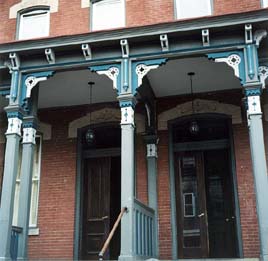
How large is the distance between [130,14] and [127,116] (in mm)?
4049

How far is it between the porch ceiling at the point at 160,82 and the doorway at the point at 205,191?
89cm

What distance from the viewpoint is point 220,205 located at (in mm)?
10359

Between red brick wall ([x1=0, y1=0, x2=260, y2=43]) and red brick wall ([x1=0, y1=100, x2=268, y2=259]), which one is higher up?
red brick wall ([x1=0, y1=0, x2=260, y2=43])

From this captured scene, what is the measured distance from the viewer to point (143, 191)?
10.4 metres

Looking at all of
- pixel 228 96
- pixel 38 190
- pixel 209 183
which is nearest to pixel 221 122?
pixel 228 96

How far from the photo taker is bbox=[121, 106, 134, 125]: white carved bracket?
820 cm

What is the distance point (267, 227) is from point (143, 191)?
3784 millimetres

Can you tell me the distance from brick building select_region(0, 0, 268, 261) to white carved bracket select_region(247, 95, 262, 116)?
0.02 m

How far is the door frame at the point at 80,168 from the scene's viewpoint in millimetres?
10586

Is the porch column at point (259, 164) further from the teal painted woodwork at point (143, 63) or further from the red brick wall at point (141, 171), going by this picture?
the red brick wall at point (141, 171)

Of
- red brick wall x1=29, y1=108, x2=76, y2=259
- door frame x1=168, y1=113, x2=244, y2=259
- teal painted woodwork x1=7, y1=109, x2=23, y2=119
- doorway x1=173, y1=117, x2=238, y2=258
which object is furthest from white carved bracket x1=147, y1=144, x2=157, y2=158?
teal painted woodwork x1=7, y1=109, x2=23, y2=119

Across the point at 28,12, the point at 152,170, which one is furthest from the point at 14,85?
the point at 28,12

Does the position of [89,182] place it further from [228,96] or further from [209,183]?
[228,96]

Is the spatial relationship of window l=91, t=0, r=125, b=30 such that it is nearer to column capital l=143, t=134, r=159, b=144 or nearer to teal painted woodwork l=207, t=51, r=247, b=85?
column capital l=143, t=134, r=159, b=144
